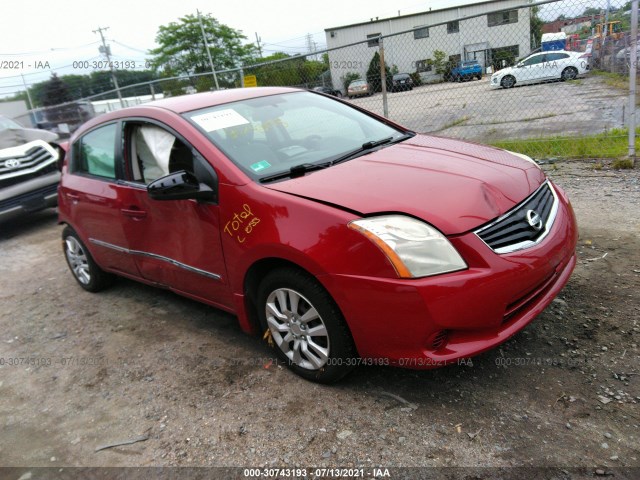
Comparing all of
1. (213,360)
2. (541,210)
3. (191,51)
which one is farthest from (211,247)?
(191,51)

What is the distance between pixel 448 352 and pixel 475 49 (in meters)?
6.66

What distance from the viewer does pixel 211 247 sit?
3.02 m

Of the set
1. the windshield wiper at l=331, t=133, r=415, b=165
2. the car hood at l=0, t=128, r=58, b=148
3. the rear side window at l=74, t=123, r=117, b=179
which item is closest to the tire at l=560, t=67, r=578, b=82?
the windshield wiper at l=331, t=133, r=415, b=165

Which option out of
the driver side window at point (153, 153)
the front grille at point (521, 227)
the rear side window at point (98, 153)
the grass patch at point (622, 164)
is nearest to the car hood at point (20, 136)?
the rear side window at point (98, 153)

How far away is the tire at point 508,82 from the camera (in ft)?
25.2

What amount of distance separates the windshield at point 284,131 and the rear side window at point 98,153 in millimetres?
979

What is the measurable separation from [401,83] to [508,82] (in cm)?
175

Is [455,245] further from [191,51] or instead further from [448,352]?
[191,51]

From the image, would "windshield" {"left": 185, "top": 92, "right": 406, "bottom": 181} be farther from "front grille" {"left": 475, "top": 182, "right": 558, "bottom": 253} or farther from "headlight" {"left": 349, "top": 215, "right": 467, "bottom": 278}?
"front grille" {"left": 475, "top": 182, "right": 558, "bottom": 253}

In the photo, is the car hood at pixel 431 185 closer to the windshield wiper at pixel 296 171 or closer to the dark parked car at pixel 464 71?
the windshield wiper at pixel 296 171

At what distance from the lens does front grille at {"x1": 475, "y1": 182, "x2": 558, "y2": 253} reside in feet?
7.65

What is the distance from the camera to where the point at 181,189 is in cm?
291

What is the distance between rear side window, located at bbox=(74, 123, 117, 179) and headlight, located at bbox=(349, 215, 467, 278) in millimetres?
2429

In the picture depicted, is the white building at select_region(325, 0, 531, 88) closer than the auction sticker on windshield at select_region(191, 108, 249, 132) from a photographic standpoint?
No
